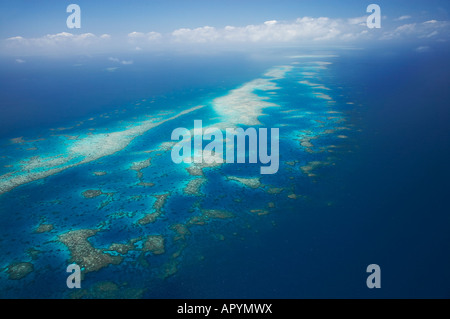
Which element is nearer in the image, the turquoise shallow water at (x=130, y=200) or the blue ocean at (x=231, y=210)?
the blue ocean at (x=231, y=210)

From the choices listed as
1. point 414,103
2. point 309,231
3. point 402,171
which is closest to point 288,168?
point 309,231

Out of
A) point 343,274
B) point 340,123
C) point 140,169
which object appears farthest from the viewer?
point 340,123

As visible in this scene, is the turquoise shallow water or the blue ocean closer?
the blue ocean

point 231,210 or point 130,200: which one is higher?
point 130,200

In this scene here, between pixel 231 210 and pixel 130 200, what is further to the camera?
pixel 130 200

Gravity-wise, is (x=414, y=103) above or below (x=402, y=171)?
above
